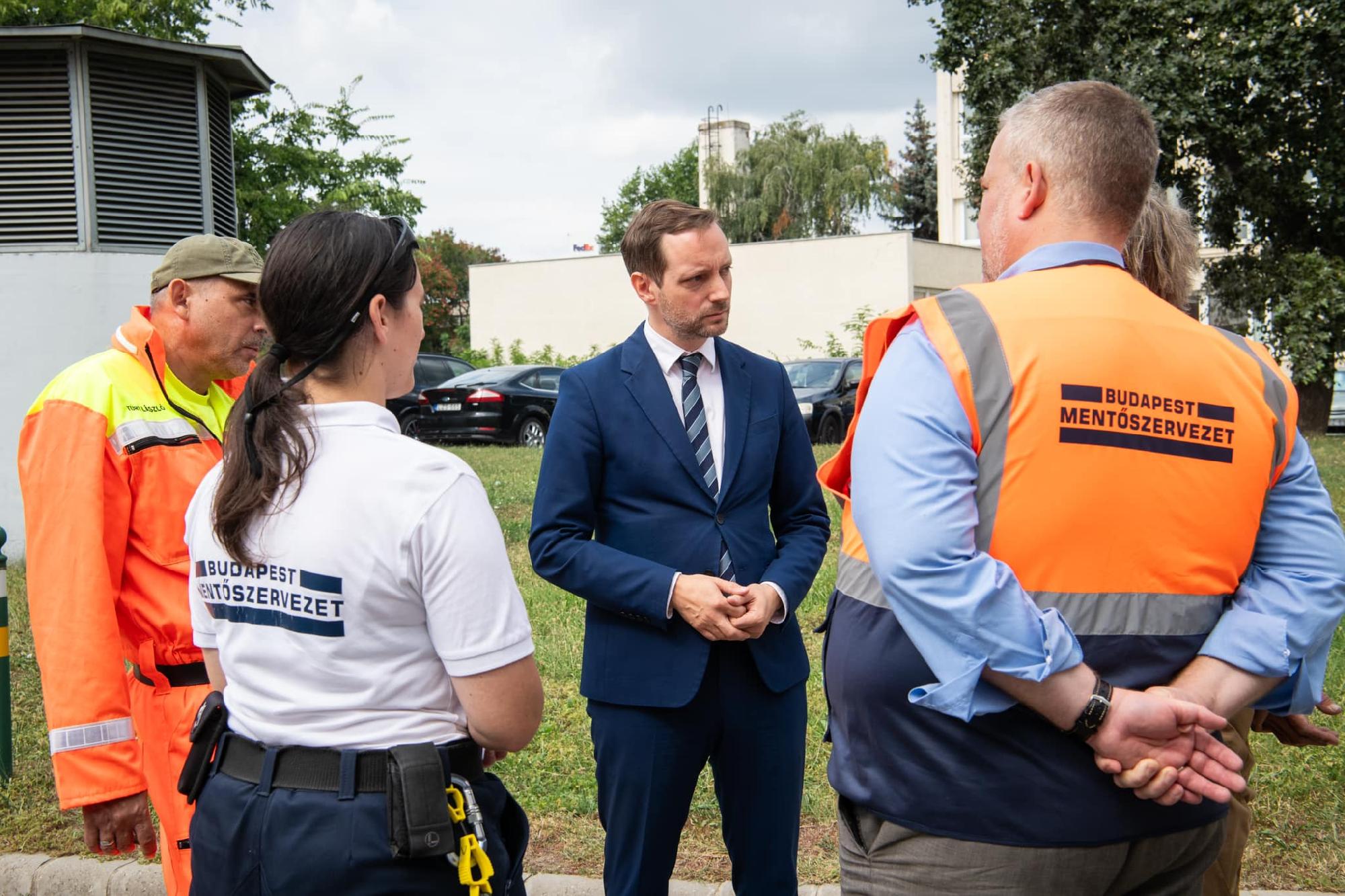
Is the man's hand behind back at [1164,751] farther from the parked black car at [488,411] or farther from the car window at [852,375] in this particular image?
the car window at [852,375]

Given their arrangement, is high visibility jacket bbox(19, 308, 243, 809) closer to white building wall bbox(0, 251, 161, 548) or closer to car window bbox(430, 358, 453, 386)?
white building wall bbox(0, 251, 161, 548)

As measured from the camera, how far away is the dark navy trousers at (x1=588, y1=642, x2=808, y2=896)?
3.11 metres

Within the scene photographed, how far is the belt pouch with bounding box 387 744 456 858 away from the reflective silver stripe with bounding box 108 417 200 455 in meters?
1.37

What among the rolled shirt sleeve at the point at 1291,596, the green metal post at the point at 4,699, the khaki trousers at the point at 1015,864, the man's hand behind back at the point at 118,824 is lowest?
the green metal post at the point at 4,699

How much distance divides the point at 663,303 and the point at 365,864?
1.90 m

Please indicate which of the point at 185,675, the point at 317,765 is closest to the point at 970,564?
the point at 317,765

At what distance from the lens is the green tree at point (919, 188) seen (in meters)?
60.2

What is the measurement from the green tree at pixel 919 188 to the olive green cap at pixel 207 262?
5755 centimetres

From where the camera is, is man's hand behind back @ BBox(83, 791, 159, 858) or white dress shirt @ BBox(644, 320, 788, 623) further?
white dress shirt @ BBox(644, 320, 788, 623)

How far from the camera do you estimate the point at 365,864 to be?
196 centimetres

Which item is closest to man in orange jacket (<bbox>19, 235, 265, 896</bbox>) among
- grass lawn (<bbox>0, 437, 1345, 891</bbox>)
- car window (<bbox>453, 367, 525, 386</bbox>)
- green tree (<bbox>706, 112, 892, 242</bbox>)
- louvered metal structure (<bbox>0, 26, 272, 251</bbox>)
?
grass lawn (<bbox>0, 437, 1345, 891</bbox>)

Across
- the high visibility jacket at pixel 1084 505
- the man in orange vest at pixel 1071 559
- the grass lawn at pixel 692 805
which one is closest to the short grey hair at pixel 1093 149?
the man in orange vest at pixel 1071 559

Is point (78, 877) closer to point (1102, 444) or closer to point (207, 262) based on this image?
point (207, 262)

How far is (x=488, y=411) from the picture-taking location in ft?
66.3
